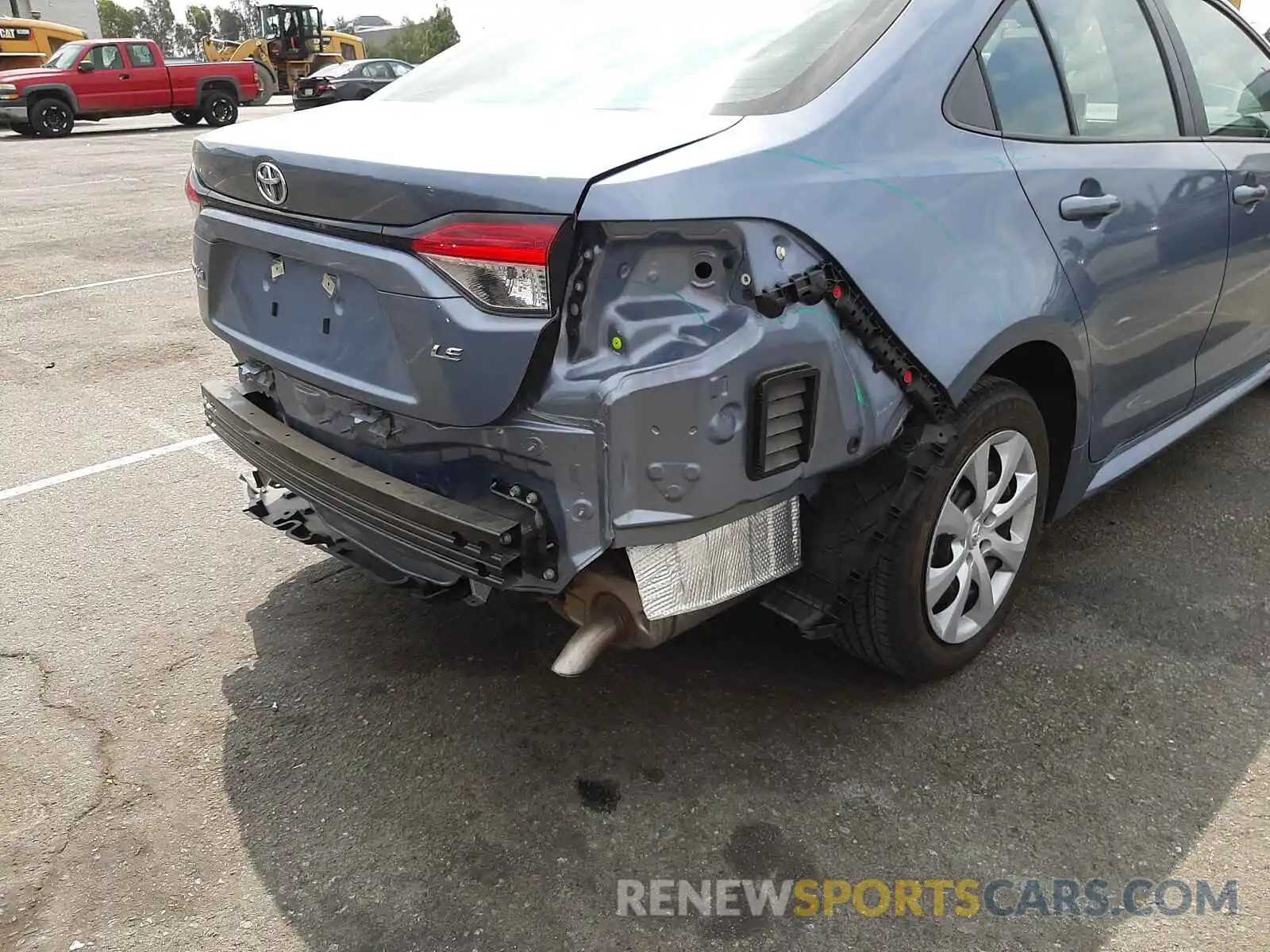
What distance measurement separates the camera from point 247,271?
2.64m

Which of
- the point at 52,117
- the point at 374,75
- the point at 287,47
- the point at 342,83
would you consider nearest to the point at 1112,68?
the point at 52,117

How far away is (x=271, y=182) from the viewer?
95.5 inches

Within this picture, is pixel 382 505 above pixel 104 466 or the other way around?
above

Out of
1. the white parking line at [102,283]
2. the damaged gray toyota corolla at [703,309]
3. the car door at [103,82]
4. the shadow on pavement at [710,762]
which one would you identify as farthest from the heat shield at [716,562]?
the car door at [103,82]

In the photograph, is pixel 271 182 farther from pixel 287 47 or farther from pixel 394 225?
pixel 287 47

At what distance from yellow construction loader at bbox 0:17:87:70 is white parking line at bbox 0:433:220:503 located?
2730cm

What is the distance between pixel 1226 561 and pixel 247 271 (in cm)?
323

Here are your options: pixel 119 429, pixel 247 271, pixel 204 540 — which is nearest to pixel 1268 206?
pixel 247 271

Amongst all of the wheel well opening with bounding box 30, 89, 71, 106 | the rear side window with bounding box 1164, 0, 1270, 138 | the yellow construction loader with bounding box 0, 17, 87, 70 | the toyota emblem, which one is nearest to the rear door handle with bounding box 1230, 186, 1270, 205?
the rear side window with bounding box 1164, 0, 1270, 138

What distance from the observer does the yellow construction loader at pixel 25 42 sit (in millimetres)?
26359

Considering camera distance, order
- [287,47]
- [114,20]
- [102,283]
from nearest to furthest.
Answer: [102,283]
[287,47]
[114,20]

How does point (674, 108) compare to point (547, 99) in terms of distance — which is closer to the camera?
point (674, 108)

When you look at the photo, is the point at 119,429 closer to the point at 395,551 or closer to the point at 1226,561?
the point at 395,551

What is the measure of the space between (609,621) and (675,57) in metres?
1.36
